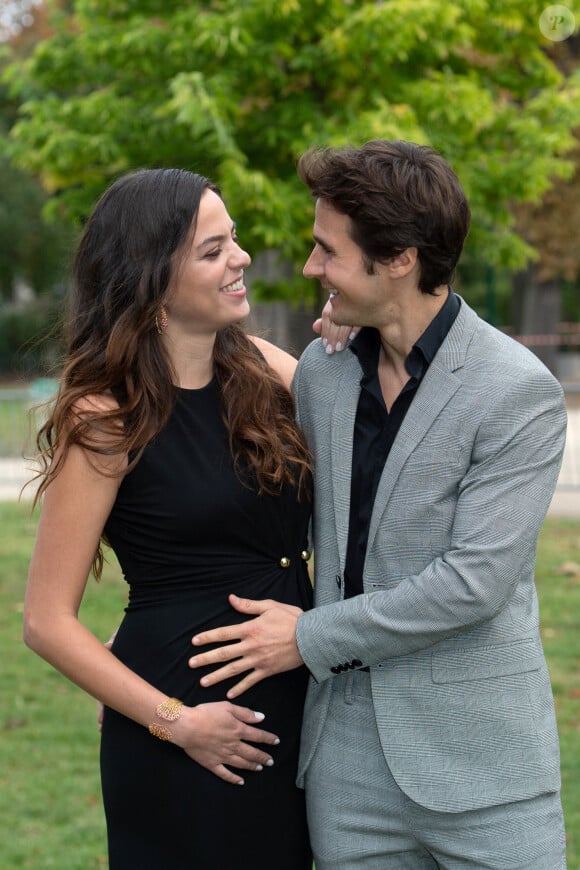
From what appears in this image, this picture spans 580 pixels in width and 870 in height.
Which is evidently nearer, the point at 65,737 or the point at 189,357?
the point at 189,357

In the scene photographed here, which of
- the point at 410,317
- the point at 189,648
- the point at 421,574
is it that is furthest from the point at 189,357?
the point at 421,574

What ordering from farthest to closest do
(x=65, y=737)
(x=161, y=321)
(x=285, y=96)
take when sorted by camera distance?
1. (x=285, y=96)
2. (x=65, y=737)
3. (x=161, y=321)

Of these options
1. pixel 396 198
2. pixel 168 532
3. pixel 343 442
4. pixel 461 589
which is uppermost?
pixel 396 198

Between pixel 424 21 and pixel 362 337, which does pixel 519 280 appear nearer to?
pixel 424 21

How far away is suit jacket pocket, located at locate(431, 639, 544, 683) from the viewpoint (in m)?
2.87

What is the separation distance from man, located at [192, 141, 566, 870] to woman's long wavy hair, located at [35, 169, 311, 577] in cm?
25

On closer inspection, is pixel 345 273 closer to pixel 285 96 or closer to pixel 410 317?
pixel 410 317

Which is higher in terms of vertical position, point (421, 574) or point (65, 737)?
point (421, 574)

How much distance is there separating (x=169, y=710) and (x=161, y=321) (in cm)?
100

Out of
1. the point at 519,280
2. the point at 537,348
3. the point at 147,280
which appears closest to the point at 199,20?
the point at 147,280

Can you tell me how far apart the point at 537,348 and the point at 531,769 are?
75.0ft

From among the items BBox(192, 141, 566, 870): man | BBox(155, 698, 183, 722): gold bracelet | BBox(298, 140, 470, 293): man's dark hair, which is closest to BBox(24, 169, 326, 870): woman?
BBox(155, 698, 183, 722): gold bracelet

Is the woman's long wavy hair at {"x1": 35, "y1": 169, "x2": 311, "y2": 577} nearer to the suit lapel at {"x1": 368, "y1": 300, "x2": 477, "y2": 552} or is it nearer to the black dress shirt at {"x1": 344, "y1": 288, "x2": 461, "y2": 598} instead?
the black dress shirt at {"x1": 344, "y1": 288, "x2": 461, "y2": 598}

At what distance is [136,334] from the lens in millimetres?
3135
